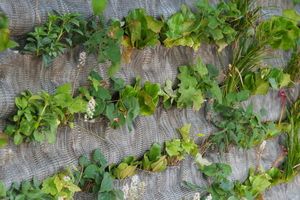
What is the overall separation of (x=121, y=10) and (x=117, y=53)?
0.22 meters

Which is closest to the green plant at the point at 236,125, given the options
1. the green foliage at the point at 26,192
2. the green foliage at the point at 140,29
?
the green foliage at the point at 140,29

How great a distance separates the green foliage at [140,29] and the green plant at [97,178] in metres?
0.43

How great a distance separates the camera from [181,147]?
1509 mm

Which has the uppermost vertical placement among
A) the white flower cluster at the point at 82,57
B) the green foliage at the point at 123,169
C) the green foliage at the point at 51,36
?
the green foliage at the point at 51,36

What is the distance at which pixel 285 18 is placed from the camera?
175cm

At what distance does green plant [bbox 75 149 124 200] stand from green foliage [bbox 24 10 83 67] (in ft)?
1.23

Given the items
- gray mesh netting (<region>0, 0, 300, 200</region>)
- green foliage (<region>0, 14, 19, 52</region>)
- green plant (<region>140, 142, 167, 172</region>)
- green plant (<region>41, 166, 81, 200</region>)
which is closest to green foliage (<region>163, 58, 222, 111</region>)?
gray mesh netting (<region>0, 0, 300, 200</region>)

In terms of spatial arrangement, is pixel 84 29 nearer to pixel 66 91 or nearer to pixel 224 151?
pixel 66 91

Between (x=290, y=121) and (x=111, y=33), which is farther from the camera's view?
(x=290, y=121)

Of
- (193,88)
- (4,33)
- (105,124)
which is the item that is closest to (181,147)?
(193,88)

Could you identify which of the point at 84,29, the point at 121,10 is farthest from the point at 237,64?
the point at 84,29

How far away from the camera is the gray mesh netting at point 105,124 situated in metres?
1.03

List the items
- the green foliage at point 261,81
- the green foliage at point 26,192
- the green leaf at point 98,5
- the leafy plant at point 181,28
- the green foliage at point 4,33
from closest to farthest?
the green foliage at point 4,33 < the green foliage at point 26,192 < the green leaf at point 98,5 < the leafy plant at point 181,28 < the green foliage at point 261,81

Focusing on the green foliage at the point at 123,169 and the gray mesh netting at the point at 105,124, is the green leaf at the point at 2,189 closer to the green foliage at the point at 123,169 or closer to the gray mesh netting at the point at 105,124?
the gray mesh netting at the point at 105,124
